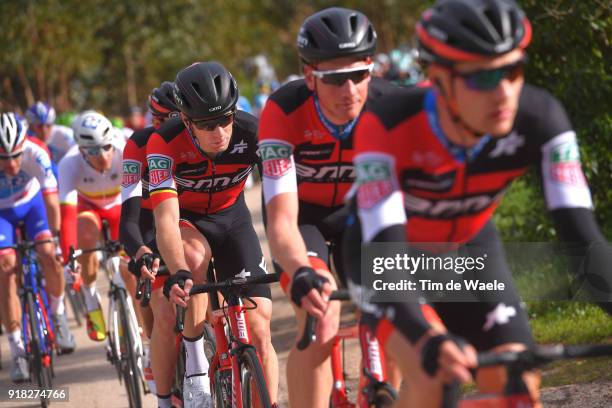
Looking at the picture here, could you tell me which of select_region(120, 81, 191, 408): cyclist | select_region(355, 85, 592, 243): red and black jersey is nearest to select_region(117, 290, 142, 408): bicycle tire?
select_region(120, 81, 191, 408): cyclist

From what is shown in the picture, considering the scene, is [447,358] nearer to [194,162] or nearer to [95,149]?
[194,162]

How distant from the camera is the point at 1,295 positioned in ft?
32.8

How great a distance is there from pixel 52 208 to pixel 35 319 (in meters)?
1.04

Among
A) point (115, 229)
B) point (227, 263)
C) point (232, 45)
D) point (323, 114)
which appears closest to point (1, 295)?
point (115, 229)

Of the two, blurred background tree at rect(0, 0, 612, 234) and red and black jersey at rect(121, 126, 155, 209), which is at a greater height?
red and black jersey at rect(121, 126, 155, 209)

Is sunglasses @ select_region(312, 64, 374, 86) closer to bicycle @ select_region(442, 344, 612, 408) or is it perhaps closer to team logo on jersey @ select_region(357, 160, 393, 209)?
team logo on jersey @ select_region(357, 160, 393, 209)

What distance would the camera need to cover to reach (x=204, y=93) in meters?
5.91

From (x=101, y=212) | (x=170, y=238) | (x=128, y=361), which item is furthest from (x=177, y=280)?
(x=101, y=212)

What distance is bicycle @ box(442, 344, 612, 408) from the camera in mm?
3283

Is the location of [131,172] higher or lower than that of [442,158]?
lower

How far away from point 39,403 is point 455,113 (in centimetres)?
631

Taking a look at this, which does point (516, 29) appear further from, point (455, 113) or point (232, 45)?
point (232, 45)

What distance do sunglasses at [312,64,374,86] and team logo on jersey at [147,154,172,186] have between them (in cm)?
155

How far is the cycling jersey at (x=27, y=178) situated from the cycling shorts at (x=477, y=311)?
250 inches
